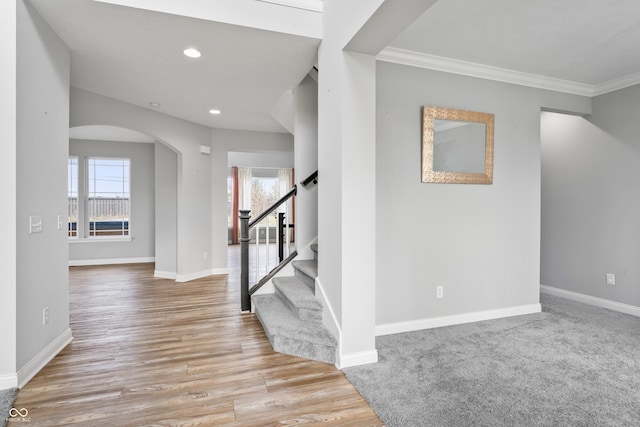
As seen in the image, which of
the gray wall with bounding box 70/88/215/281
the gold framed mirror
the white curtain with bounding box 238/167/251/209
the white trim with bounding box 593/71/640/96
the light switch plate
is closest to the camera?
the light switch plate

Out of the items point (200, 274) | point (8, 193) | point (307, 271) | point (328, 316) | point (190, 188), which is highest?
point (190, 188)

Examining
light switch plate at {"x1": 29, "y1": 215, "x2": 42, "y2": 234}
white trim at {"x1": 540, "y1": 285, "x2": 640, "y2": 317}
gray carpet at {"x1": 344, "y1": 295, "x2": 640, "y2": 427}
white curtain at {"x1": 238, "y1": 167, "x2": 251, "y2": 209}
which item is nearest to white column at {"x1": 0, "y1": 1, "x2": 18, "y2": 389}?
light switch plate at {"x1": 29, "y1": 215, "x2": 42, "y2": 234}

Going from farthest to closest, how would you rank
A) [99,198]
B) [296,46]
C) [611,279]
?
[99,198] → [611,279] → [296,46]

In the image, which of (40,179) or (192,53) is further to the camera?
(192,53)

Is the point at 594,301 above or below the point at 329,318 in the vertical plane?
below

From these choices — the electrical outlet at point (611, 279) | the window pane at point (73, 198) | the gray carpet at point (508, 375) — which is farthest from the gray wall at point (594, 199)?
the window pane at point (73, 198)

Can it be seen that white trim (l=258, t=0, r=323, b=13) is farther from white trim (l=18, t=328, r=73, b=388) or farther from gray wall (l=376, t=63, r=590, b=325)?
white trim (l=18, t=328, r=73, b=388)

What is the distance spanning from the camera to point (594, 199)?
3912 millimetres

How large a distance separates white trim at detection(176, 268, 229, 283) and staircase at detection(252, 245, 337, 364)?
2.24 metres

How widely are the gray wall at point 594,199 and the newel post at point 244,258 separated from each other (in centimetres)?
391

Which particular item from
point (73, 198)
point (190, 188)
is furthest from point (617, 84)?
point (73, 198)

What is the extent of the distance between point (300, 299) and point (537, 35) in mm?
2983

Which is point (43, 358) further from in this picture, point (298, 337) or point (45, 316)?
point (298, 337)

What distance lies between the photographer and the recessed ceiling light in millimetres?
2838
